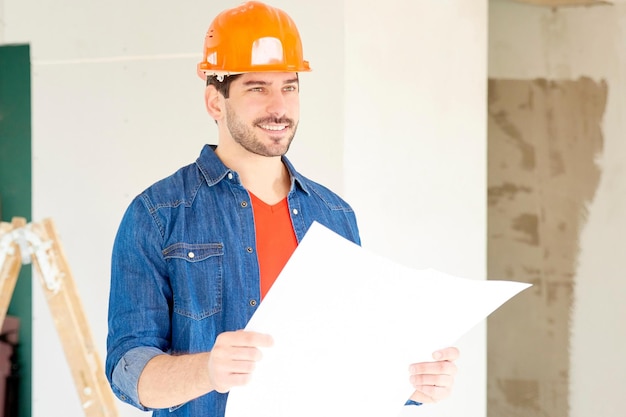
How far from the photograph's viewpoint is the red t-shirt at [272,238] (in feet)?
5.84

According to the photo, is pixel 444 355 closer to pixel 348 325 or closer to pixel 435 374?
pixel 435 374

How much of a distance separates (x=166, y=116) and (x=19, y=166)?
0.66 meters

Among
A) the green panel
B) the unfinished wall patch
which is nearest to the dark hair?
the green panel

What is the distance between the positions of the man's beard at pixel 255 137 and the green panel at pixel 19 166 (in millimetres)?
2103

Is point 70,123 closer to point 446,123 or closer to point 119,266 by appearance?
point 446,123

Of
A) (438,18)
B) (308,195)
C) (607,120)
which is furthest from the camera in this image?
(607,120)

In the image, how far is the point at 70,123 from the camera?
142 inches

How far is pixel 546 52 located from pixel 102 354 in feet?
8.60

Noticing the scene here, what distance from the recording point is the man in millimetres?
1600

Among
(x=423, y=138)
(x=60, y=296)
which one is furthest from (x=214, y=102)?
(x=423, y=138)

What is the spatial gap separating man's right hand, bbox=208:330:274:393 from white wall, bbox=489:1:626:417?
3.61 metres

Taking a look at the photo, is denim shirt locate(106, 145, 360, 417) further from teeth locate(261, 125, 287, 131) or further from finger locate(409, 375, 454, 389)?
finger locate(409, 375, 454, 389)

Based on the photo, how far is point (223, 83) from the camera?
185cm

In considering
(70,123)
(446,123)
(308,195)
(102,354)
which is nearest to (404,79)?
(446,123)
